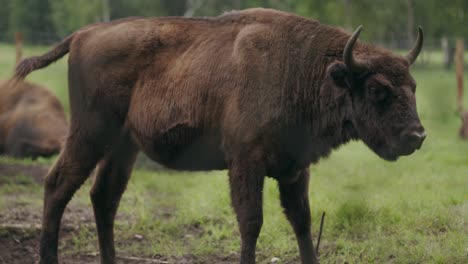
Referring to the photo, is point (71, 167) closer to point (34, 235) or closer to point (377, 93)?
point (34, 235)

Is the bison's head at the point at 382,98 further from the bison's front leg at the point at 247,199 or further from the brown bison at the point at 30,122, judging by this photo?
the brown bison at the point at 30,122

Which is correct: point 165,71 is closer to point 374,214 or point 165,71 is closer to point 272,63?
point 272,63

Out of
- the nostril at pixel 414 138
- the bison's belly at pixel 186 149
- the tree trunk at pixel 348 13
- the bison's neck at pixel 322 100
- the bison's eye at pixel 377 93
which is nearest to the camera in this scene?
the nostril at pixel 414 138

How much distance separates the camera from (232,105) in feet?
19.5

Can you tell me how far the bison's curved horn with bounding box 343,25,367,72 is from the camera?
5527 mm

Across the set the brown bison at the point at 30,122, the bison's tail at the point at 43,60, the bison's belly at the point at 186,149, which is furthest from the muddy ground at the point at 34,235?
the brown bison at the point at 30,122

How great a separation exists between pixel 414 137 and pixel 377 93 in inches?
17.4

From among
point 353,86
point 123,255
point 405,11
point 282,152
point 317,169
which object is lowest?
point 405,11

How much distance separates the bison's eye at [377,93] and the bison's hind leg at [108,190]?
2320 mm

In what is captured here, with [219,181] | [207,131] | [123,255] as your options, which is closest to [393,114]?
[207,131]

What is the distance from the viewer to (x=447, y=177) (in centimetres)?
1052

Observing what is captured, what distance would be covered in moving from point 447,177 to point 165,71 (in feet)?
18.0

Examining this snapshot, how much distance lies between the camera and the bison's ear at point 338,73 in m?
5.69

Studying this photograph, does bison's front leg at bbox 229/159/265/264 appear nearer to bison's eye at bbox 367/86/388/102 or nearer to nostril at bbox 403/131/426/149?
bison's eye at bbox 367/86/388/102
